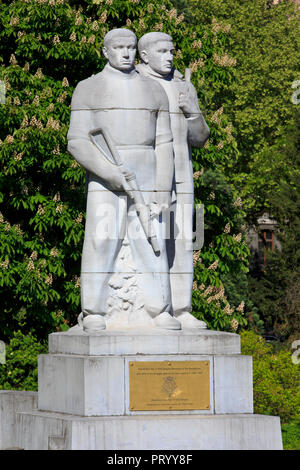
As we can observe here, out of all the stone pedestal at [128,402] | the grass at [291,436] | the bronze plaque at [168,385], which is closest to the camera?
the stone pedestal at [128,402]

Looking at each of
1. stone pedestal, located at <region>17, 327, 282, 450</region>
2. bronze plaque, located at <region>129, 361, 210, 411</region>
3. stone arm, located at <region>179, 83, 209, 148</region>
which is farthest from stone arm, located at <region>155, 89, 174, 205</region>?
bronze plaque, located at <region>129, 361, 210, 411</region>

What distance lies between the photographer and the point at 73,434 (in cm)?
1261

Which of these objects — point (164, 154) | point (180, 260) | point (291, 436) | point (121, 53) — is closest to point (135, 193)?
point (164, 154)

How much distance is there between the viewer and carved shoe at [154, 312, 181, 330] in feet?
44.9

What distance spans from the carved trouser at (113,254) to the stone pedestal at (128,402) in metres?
0.44

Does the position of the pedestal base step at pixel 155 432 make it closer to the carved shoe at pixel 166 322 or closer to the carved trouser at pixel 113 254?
the carved shoe at pixel 166 322

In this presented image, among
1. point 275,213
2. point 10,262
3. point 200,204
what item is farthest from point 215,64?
point 275,213

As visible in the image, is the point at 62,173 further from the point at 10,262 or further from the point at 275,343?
the point at 275,343

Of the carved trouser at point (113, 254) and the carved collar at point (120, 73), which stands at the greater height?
the carved collar at point (120, 73)

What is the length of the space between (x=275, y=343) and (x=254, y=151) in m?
10.1

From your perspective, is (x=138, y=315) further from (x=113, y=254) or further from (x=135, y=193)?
(x=135, y=193)

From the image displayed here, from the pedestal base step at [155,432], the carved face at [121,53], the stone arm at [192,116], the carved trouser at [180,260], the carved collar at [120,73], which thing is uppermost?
the carved face at [121,53]

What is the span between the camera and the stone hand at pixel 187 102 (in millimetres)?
14625

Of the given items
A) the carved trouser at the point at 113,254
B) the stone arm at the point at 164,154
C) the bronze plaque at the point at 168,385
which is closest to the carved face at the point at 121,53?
the stone arm at the point at 164,154
